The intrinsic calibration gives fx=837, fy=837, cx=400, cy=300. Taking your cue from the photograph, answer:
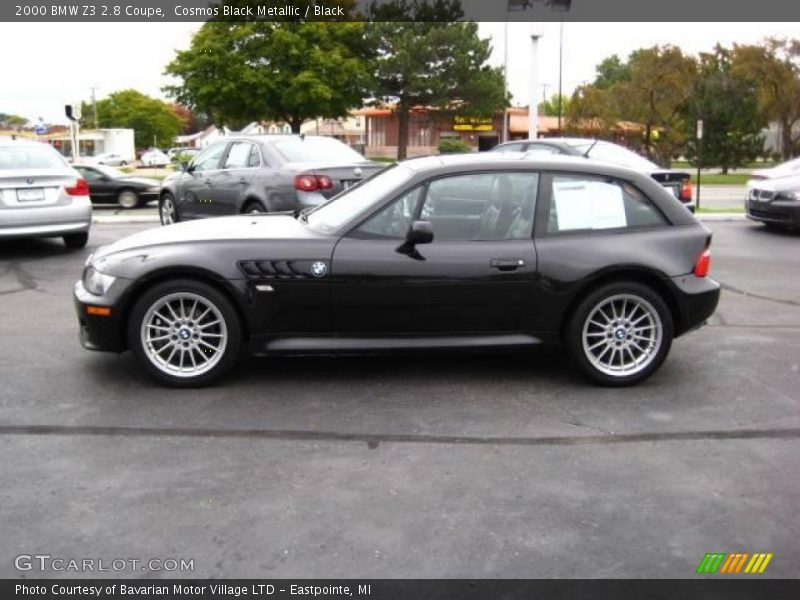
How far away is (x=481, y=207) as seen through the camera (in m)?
5.43

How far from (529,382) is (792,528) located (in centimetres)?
220

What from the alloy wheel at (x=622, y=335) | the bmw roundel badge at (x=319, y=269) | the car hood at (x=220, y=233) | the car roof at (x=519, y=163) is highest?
the car roof at (x=519, y=163)

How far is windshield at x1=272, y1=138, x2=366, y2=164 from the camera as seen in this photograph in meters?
10.6

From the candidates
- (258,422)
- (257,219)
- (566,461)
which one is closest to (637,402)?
(566,461)

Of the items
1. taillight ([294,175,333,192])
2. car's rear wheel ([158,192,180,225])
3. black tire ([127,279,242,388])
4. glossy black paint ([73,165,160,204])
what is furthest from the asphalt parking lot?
glossy black paint ([73,165,160,204])

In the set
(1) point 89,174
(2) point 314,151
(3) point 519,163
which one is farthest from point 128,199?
(3) point 519,163

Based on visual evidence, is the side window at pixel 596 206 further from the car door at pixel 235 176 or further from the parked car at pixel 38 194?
the parked car at pixel 38 194

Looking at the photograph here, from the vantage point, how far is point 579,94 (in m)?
50.6

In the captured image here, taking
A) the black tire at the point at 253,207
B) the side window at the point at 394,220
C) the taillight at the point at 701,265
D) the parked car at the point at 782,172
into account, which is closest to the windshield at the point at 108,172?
the black tire at the point at 253,207

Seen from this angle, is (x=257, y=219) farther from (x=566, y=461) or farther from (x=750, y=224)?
(x=750, y=224)

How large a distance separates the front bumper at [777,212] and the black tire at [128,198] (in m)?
14.5

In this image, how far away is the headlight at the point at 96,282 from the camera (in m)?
5.23

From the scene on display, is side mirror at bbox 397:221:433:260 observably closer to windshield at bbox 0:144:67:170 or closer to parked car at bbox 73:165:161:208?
windshield at bbox 0:144:67:170

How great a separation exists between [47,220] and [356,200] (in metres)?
6.42
